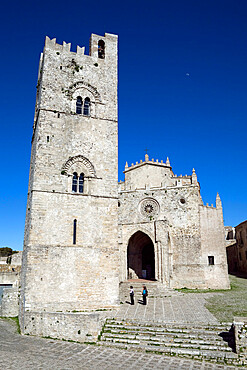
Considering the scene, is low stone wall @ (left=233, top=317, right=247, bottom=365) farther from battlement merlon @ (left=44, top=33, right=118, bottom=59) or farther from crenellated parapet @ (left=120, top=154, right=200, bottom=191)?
crenellated parapet @ (left=120, top=154, right=200, bottom=191)

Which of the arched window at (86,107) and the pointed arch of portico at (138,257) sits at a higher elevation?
the arched window at (86,107)

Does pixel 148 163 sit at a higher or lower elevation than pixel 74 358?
higher

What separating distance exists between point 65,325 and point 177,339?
A: 464 centimetres

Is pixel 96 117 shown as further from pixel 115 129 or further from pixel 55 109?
pixel 55 109

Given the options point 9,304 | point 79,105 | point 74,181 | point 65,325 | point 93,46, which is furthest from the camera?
point 93,46

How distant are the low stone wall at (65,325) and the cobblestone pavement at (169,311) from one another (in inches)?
84.2

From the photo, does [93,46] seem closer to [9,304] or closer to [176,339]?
[9,304]

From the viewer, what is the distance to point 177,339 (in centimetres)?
1091

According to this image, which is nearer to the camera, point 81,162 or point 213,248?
point 81,162

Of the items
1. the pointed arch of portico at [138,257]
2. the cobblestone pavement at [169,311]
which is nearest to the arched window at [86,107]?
the cobblestone pavement at [169,311]

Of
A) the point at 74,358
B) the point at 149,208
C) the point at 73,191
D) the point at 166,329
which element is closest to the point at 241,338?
the point at 166,329

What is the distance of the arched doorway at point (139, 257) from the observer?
27.6 metres

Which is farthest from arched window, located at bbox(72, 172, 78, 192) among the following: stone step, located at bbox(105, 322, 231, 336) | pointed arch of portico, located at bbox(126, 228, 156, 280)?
pointed arch of portico, located at bbox(126, 228, 156, 280)

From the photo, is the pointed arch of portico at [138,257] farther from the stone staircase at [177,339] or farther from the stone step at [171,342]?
the stone step at [171,342]
